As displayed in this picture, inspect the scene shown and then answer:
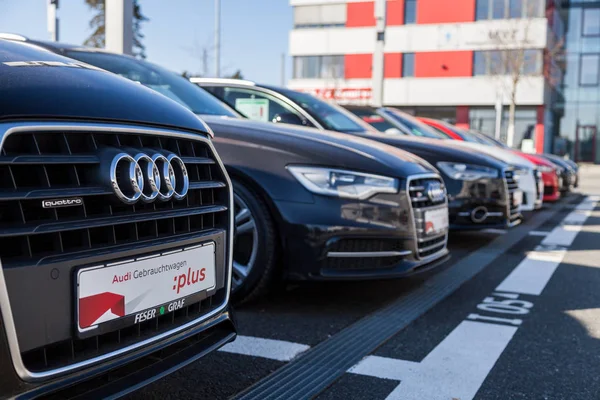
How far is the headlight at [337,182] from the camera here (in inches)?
140

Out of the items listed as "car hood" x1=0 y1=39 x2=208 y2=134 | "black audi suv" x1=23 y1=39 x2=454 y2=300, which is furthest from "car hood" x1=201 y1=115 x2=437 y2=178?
"car hood" x1=0 y1=39 x2=208 y2=134

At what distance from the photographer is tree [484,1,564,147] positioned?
1291 inches

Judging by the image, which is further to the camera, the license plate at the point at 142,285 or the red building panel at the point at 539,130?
the red building panel at the point at 539,130

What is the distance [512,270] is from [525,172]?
292cm

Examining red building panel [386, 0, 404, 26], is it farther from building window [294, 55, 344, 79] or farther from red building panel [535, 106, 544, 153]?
red building panel [535, 106, 544, 153]

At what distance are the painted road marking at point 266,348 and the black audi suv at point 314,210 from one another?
474 millimetres

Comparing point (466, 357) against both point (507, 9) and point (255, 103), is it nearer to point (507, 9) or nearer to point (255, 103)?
point (255, 103)

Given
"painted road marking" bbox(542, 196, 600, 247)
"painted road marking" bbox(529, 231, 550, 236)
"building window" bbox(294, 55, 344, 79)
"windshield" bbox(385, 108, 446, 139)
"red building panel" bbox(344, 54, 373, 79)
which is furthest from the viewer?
"building window" bbox(294, 55, 344, 79)

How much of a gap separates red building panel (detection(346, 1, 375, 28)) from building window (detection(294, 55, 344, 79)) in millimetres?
2157

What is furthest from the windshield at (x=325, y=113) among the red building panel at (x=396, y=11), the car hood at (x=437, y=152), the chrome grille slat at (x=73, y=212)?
the red building panel at (x=396, y=11)

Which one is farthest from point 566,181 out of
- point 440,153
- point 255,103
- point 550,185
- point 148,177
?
point 148,177

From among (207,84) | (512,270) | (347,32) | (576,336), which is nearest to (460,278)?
(512,270)

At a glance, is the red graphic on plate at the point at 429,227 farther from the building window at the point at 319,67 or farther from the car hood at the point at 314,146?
the building window at the point at 319,67

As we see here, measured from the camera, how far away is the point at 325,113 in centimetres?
580
